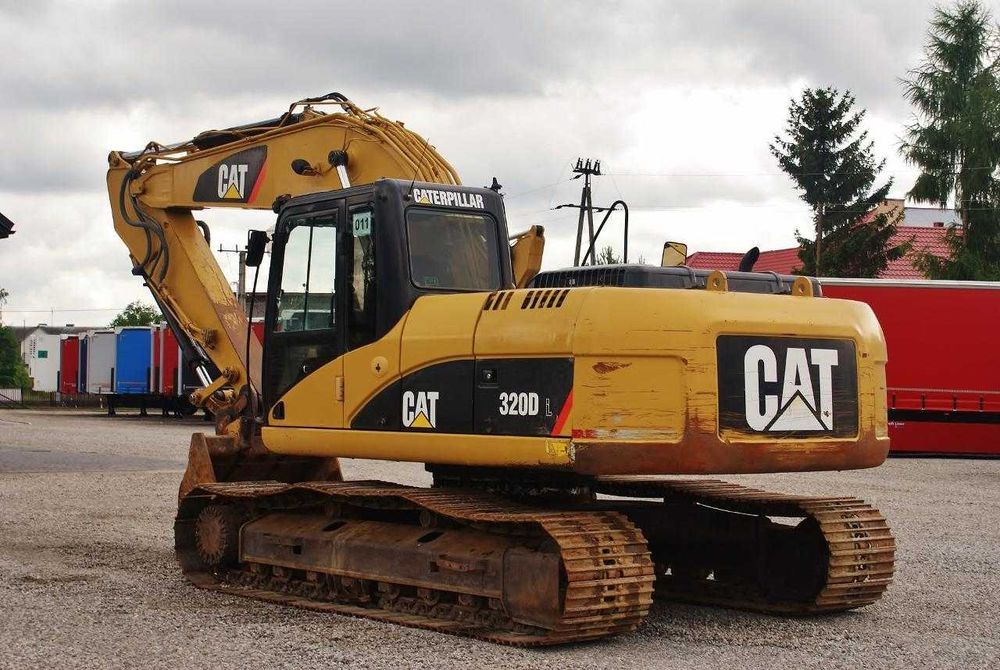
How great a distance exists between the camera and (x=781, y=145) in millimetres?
52844

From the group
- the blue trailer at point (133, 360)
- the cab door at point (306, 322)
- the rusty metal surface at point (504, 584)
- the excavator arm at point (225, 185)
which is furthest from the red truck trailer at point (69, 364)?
the rusty metal surface at point (504, 584)

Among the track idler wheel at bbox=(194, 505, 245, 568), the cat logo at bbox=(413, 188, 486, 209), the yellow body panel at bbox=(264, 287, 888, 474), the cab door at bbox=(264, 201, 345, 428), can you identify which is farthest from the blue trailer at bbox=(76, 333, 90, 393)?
the yellow body panel at bbox=(264, 287, 888, 474)

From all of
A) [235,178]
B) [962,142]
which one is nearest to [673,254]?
[235,178]

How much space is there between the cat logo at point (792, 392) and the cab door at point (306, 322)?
109 inches

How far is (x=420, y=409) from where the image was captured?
28.5 ft

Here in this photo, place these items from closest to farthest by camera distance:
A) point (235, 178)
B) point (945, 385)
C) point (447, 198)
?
point (447, 198), point (235, 178), point (945, 385)

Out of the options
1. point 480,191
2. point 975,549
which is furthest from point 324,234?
point 975,549

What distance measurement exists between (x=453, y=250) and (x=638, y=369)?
203cm

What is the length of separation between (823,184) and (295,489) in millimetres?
44576

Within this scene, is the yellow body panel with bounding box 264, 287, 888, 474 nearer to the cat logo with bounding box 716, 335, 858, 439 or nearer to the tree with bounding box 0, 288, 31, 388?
the cat logo with bounding box 716, 335, 858, 439

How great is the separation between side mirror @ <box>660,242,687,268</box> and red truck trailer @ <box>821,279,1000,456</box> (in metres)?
15.4

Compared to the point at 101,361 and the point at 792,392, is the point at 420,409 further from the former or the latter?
the point at 101,361

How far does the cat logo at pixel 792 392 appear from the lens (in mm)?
8141

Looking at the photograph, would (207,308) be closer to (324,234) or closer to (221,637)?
(324,234)
